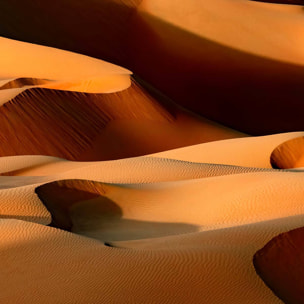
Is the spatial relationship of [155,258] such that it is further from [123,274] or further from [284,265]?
[284,265]

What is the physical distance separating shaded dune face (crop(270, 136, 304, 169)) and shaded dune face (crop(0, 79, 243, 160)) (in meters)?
2.84

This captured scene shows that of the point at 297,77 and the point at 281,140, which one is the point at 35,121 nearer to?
the point at 281,140

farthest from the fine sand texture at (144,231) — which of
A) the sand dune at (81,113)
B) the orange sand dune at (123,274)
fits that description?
the sand dune at (81,113)

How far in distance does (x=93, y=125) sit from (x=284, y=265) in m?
7.12

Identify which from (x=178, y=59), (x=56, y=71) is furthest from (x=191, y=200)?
(x=178, y=59)

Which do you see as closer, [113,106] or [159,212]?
[159,212]

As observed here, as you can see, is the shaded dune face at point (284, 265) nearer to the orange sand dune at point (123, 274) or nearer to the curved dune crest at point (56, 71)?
the orange sand dune at point (123, 274)

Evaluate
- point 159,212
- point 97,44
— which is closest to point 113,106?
point 97,44

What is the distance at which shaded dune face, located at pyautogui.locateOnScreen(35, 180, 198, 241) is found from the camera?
4.21 metres

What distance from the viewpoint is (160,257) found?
3.18m

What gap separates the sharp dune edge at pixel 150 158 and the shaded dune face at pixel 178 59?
3 cm

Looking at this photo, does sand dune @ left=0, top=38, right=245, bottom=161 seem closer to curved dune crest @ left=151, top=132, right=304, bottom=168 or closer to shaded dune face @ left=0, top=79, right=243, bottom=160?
shaded dune face @ left=0, top=79, right=243, bottom=160

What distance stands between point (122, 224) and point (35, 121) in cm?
528

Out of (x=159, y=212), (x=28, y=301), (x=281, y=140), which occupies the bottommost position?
(x=281, y=140)
